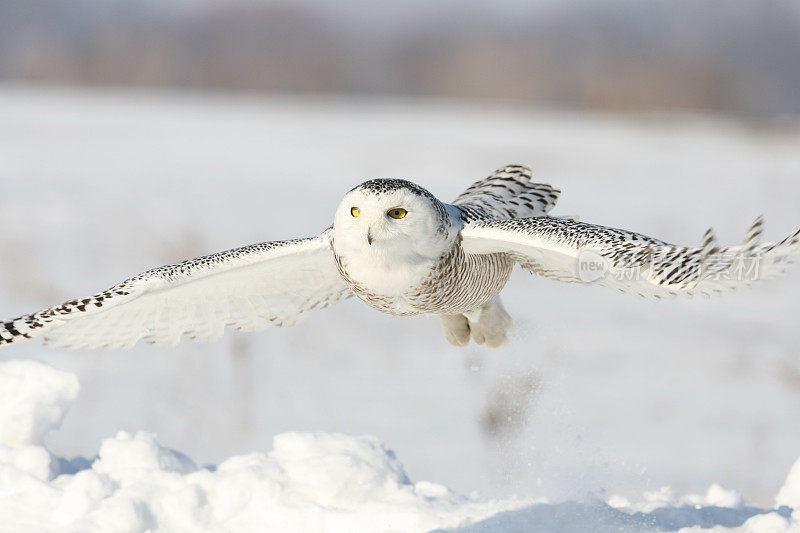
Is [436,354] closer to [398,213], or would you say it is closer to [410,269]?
[410,269]

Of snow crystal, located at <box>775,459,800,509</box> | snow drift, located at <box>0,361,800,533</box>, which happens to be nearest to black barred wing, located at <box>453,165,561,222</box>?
snow drift, located at <box>0,361,800,533</box>

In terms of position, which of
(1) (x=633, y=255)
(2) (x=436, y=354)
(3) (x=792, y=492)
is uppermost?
(1) (x=633, y=255)

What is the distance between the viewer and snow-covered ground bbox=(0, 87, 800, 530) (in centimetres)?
686

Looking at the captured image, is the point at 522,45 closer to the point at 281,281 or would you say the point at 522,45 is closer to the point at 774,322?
the point at 774,322

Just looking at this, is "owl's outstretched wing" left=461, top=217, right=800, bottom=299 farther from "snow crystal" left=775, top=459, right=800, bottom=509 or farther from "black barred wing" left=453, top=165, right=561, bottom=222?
"snow crystal" left=775, top=459, right=800, bottom=509

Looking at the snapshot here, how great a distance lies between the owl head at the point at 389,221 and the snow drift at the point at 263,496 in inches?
56.5

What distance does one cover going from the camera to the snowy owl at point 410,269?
4059mm

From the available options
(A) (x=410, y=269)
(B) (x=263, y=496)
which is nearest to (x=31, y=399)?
(B) (x=263, y=496)

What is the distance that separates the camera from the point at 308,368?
9.21 m

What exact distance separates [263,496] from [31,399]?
1428 millimetres

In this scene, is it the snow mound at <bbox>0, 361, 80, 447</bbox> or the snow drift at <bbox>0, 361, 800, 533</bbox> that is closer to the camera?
the snow drift at <bbox>0, 361, 800, 533</bbox>

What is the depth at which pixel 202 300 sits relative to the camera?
17.9 ft

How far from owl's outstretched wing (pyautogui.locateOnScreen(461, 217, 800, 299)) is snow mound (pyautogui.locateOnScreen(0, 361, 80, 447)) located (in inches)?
A: 98.3

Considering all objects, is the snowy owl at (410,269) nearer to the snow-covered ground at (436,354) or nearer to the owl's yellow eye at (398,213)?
the owl's yellow eye at (398,213)
